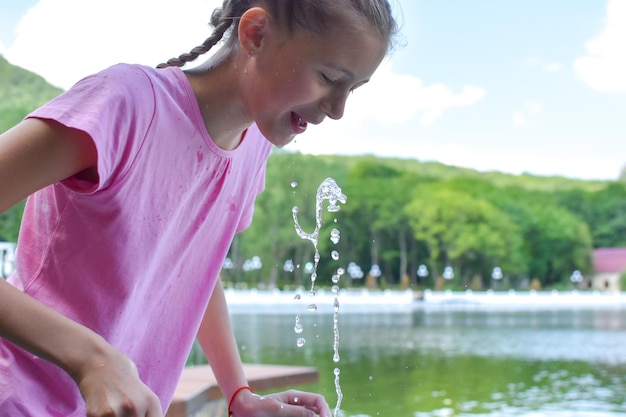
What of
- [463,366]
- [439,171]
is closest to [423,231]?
[439,171]

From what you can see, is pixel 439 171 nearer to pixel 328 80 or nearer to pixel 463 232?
pixel 463 232

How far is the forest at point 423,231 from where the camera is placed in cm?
2362

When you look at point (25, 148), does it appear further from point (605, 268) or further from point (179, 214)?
point (605, 268)

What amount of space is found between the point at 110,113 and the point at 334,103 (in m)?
0.17

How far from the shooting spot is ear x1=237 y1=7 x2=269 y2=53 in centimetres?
57

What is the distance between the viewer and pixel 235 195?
651 mm

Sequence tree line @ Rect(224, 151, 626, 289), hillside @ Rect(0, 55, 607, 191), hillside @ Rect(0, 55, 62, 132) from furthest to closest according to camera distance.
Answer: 1. tree line @ Rect(224, 151, 626, 289)
2. hillside @ Rect(0, 55, 607, 191)
3. hillside @ Rect(0, 55, 62, 132)

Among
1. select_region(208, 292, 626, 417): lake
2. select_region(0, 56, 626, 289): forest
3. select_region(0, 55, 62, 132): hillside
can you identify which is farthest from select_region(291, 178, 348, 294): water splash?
select_region(0, 56, 626, 289): forest

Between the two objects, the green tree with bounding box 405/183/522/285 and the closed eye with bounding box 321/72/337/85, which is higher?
the green tree with bounding box 405/183/522/285

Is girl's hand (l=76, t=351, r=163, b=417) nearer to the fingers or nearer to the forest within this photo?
the fingers

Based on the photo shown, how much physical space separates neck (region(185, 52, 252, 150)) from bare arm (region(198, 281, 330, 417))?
183 mm

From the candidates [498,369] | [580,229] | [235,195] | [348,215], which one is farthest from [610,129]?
[235,195]

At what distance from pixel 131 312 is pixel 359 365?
228 inches

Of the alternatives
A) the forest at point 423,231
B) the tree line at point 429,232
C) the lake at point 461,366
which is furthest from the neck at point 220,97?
the tree line at point 429,232
